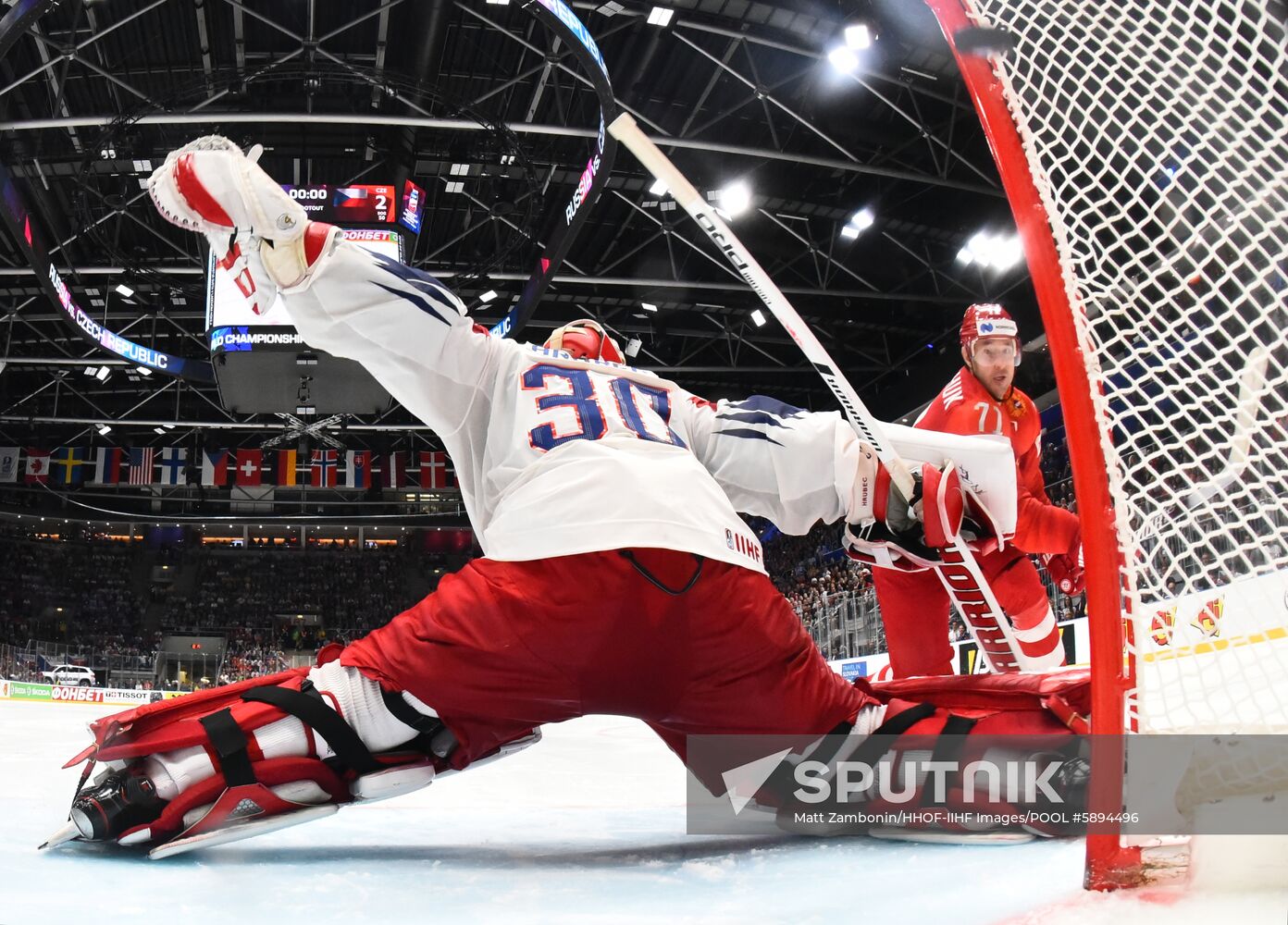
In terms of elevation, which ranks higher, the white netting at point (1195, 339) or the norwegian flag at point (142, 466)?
the norwegian flag at point (142, 466)

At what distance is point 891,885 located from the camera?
1127 mm

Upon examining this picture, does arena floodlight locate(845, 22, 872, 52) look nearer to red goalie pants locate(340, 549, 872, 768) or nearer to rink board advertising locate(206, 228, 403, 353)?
rink board advertising locate(206, 228, 403, 353)

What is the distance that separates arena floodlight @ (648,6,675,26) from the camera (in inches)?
316

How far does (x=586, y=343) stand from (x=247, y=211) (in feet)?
2.24

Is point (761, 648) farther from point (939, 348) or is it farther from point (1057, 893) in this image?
point (939, 348)

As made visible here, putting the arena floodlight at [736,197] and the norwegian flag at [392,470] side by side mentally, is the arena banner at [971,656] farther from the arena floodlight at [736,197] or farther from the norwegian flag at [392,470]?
the norwegian flag at [392,470]

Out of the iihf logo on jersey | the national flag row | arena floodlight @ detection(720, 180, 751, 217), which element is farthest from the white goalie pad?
the national flag row

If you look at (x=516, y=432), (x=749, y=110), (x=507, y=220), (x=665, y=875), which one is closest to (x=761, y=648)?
(x=665, y=875)

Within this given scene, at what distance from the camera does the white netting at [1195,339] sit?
3.60 feet

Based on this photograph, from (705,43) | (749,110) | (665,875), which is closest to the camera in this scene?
(665,875)

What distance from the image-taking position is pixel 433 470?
69.7 ft

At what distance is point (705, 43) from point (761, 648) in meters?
8.97

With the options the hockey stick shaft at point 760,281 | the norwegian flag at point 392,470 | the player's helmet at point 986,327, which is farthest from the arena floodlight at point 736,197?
the norwegian flag at point 392,470

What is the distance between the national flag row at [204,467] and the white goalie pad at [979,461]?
19411 mm
